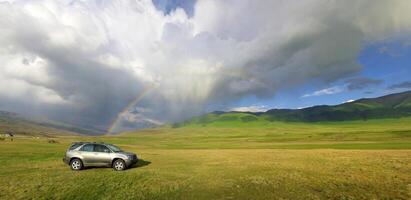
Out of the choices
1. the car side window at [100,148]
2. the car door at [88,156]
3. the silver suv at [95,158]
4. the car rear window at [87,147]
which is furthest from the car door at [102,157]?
the car rear window at [87,147]

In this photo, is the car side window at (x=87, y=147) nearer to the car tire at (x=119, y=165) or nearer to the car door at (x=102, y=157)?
the car door at (x=102, y=157)

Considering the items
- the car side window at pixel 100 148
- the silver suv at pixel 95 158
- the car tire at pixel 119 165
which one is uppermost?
the car side window at pixel 100 148

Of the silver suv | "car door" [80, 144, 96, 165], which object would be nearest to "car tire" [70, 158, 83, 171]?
the silver suv

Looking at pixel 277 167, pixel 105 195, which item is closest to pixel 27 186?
pixel 105 195

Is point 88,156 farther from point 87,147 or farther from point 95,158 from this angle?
point 87,147

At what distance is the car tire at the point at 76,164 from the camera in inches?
961

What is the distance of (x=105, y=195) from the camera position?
15336 millimetres

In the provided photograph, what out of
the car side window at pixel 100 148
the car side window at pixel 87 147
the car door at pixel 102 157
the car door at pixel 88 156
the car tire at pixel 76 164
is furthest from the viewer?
the car side window at pixel 100 148

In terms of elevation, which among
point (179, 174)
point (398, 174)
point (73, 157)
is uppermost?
point (73, 157)

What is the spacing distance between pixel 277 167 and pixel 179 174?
893 cm

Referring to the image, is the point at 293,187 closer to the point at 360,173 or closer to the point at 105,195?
the point at 360,173

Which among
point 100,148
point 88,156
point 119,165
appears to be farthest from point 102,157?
point 119,165

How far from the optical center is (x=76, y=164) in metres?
24.5

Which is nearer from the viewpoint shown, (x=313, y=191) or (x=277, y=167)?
(x=313, y=191)
